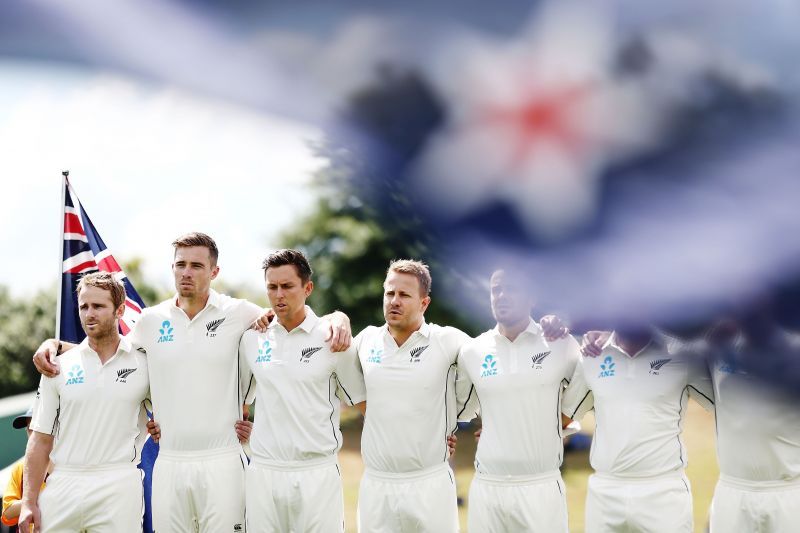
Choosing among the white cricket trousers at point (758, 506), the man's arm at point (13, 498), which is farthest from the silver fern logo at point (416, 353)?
the man's arm at point (13, 498)

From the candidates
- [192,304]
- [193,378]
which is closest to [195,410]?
[193,378]

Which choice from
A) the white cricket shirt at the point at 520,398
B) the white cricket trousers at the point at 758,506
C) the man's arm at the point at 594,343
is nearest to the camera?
the white cricket trousers at the point at 758,506

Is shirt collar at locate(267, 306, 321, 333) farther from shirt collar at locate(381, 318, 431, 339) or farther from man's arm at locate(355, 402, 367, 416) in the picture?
man's arm at locate(355, 402, 367, 416)

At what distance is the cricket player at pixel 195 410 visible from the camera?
645cm

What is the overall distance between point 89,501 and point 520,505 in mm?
3032

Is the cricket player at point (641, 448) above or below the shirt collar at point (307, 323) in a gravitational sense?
below

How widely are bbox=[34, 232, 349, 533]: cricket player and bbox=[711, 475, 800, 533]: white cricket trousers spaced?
284 centimetres

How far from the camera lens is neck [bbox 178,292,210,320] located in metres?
6.65

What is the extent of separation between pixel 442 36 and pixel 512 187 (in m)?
0.36

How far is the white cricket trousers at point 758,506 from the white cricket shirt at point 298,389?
2.64 metres

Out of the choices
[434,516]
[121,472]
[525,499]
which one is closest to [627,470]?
[525,499]

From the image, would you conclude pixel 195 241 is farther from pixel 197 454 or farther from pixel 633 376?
pixel 633 376

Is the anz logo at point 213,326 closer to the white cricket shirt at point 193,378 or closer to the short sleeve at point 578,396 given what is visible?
the white cricket shirt at point 193,378

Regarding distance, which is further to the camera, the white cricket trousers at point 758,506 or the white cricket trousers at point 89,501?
the white cricket trousers at point 89,501
